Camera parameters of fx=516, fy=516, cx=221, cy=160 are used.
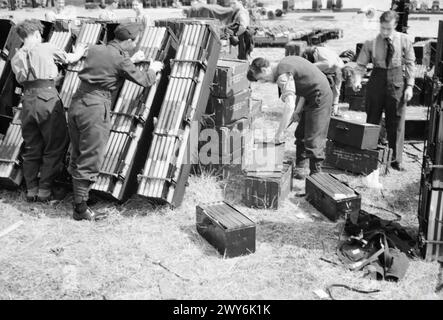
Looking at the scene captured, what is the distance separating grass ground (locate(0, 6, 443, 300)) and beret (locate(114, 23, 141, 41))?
2.18 meters

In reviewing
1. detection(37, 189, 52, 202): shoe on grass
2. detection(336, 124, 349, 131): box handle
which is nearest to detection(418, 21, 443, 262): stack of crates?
detection(336, 124, 349, 131): box handle

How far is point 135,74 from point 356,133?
3535 millimetres

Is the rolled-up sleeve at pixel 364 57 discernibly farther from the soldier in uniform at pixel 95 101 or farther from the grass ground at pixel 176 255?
the soldier in uniform at pixel 95 101

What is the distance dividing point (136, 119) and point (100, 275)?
2.21 metres

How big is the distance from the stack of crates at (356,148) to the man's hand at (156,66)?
9.71ft

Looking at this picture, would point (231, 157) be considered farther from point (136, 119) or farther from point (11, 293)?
point (11, 293)

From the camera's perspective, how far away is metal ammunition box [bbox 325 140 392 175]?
7.82m

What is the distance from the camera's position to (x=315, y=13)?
100 feet

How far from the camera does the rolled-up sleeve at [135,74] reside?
20.2 feet

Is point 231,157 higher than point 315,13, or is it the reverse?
point 315,13

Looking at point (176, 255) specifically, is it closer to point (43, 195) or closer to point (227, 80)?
point (43, 195)

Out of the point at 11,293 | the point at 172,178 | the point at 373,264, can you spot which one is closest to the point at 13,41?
the point at 172,178

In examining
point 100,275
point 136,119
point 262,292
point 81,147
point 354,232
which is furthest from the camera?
point 136,119

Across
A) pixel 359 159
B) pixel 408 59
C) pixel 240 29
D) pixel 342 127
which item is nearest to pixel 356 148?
pixel 359 159
